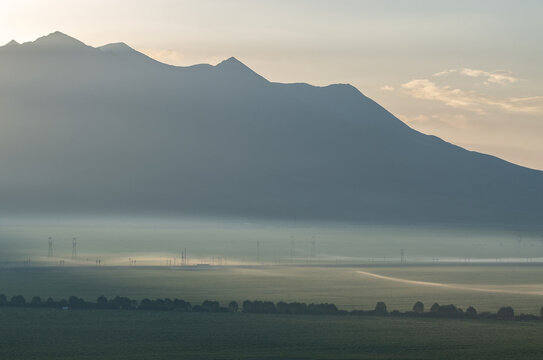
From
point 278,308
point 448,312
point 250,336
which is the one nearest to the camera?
point 250,336

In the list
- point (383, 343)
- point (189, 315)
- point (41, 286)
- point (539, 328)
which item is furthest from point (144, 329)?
point (41, 286)

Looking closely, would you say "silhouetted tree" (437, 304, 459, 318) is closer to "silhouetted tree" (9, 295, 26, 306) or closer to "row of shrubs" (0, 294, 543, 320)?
"row of shrubs" (0, 294, 543, 320)

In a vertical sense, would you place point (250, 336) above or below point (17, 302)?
below

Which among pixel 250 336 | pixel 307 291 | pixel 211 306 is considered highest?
pixel 307 291

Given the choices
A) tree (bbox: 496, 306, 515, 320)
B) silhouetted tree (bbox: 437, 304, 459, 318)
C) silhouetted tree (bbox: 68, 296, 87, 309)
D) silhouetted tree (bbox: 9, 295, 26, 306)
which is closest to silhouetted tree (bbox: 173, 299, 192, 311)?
silhouetted tree (bbox: 68, 296, 87, 309)

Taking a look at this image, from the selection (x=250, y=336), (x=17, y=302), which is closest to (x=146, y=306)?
(x=17, y=302)

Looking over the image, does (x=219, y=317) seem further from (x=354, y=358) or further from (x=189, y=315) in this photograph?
(x=354, y=358)

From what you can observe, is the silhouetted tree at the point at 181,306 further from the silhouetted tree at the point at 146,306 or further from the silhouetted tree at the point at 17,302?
the silhouetted tree at the point at 17,302

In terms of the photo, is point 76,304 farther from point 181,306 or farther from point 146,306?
point 181,306

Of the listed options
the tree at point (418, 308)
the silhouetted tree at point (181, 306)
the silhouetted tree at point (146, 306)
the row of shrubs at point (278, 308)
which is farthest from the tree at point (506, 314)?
the silhouetted tree at point (146, 306)
